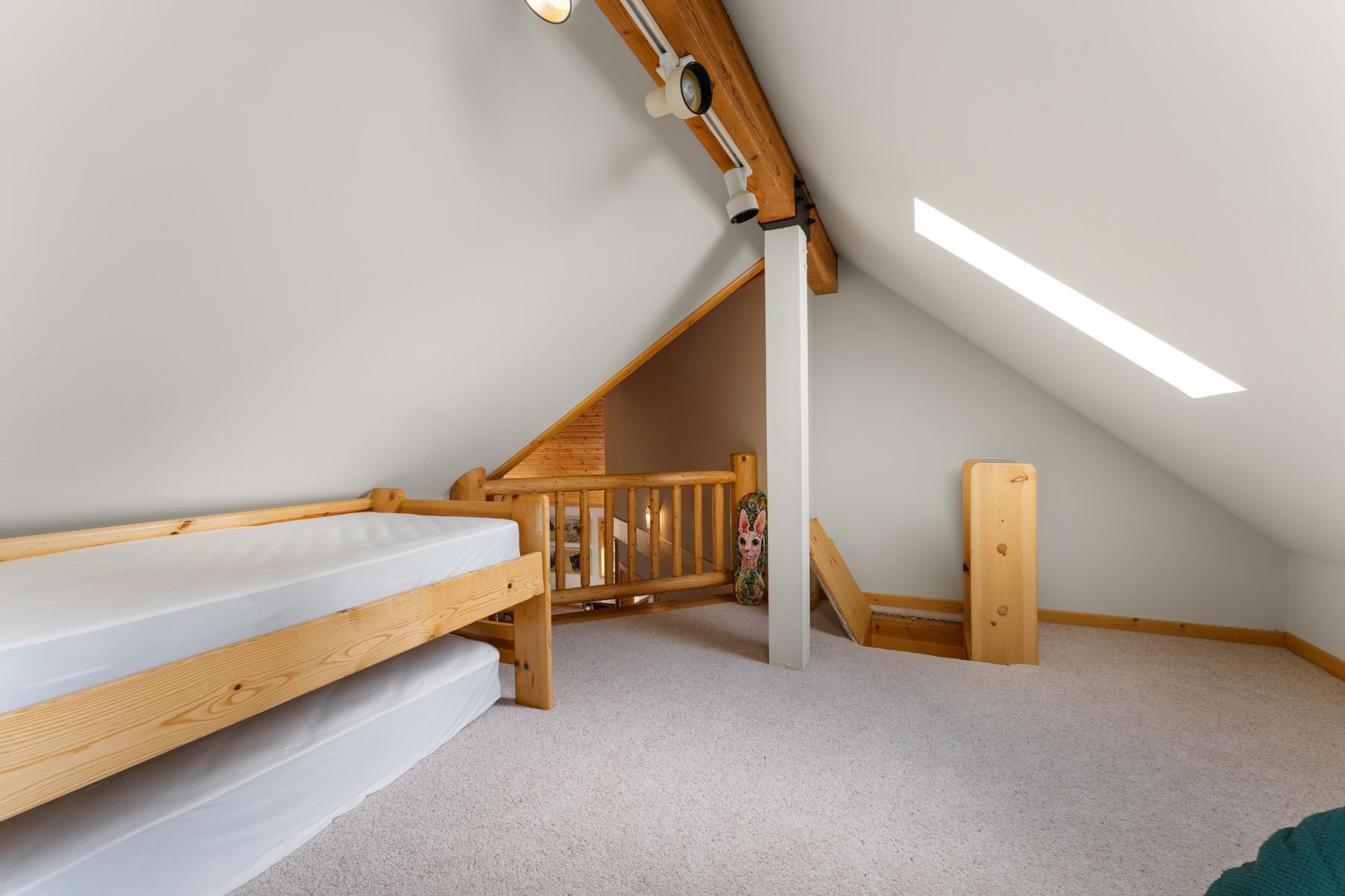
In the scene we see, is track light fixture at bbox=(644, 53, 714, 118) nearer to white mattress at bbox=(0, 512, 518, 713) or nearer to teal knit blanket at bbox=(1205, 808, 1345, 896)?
white mattress at bbox=(0, 512, 518, 713)

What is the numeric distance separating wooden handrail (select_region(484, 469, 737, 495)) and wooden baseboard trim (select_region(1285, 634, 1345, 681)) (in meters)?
2.93

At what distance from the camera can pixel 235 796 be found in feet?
4.51

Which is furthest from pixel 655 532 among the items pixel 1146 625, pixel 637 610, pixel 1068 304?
pixel 1146 625

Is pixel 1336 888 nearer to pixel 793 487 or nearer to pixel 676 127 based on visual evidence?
pixel 793 487

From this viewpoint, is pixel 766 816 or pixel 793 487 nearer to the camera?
pixel 766 816

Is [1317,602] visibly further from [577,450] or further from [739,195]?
[577,450]

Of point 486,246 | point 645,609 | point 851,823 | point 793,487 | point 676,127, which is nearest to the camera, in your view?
point 851,823

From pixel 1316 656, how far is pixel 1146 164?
2.89 m

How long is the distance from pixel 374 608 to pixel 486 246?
1202mm

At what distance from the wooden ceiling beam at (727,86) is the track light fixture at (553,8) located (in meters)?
0.35

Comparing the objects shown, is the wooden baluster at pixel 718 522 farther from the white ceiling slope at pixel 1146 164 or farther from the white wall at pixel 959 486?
the white ceiling slope at pixel 1146 164

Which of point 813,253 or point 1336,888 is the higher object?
point 813,253

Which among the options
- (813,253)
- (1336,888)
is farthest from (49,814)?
(813,253)

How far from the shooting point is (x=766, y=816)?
5.23ft
